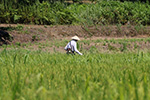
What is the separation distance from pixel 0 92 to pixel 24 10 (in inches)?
676

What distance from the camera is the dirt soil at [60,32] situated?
16.1 m

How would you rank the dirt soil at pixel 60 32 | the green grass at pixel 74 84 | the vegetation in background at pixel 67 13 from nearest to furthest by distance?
the green grass at pixel 74 84, the dirt soil at pixel 60 32, the vegetation in background at pixel 67 13

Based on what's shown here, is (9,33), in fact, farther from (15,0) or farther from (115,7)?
(115,7)

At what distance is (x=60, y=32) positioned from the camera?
18.0 meters

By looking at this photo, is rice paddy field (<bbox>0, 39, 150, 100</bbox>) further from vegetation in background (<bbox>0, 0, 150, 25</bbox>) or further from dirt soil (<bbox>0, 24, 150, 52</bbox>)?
vegetation in background (<bbox>0, 0, 150, 25</bbox>)

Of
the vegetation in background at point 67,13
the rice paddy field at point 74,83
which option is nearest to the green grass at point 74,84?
the rice paddy field at point 74,83

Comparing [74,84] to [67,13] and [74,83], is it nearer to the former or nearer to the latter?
[74,83]

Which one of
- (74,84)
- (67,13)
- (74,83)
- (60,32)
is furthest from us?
(67,13)

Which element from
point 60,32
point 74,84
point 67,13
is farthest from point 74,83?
point 67,13

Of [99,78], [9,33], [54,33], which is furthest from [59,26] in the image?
[99,78]

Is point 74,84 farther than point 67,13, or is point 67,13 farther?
point 67,13

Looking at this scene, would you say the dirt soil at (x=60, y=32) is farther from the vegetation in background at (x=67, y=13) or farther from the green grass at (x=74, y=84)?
the green grass at (x=74, y=84)

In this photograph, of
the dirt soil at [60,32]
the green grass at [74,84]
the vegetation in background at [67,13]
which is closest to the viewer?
the green grass at [74,84]

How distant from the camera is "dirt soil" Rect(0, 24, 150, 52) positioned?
16.1 meters
